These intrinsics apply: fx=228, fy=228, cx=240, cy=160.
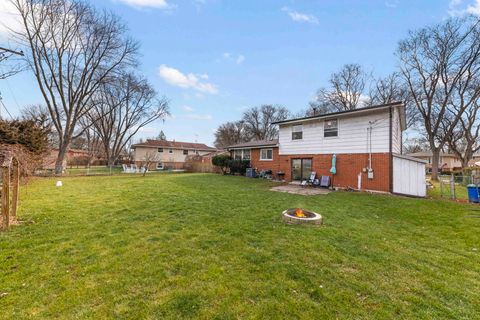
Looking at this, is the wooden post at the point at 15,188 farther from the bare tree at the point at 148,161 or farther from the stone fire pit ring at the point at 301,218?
the bare tree at the point at 148,161

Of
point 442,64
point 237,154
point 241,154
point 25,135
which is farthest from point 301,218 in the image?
point 442,64

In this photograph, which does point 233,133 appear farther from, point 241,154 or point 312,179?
point 312,179

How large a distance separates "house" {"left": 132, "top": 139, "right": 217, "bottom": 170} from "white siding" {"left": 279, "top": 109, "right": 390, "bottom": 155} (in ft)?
62.9

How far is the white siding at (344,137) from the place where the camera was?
11.5m

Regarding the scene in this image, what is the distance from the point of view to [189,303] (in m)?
2.62

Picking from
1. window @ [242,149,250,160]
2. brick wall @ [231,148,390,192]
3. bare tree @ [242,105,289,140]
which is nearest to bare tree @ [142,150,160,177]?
window @ [242,149,250,160]

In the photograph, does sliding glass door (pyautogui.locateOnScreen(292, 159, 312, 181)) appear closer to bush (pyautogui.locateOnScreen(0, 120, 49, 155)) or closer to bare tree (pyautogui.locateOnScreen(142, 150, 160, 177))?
bare tree (pyautogui.locateOnScreen(142, 150, 160, 177))

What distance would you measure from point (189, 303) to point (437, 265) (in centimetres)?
389

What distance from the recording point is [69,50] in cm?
2000

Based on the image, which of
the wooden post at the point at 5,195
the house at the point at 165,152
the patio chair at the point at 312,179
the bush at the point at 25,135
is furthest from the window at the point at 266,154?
the house at the point at 165,152

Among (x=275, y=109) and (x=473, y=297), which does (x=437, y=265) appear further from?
(x=275, y=109)

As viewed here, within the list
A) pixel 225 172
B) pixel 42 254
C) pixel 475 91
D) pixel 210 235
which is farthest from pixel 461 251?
pixel 475 91

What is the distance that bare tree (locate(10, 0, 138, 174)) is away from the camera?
18172mm

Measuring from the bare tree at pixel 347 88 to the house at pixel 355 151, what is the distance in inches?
615
